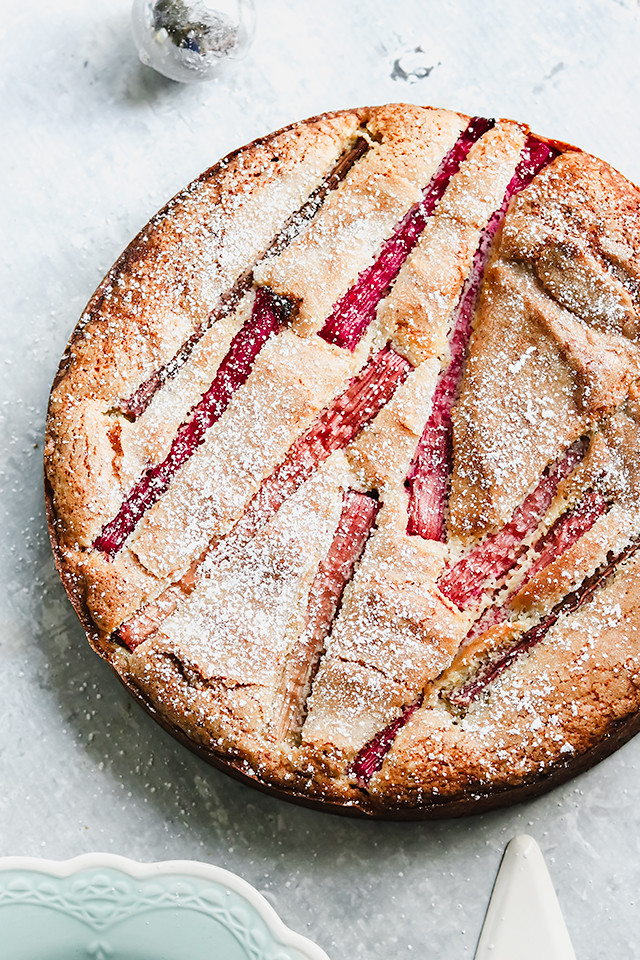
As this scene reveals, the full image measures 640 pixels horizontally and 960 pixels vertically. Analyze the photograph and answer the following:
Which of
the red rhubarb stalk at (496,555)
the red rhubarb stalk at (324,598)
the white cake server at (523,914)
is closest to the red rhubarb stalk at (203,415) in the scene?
the red rhubarb stalk at (324,598)

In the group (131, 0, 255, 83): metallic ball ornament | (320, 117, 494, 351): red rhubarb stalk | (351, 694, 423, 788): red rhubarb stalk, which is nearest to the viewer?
(351, 694, 423, 788): red rhubarb stalk

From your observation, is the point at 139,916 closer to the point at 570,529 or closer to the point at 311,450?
the point at 311,450

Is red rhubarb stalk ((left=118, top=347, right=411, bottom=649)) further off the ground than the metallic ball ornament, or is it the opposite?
the metallic ball ornament

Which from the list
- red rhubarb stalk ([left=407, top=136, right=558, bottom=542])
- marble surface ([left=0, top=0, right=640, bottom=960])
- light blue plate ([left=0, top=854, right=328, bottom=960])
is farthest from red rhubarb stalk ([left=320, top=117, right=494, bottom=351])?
light blue plate ([left=0, top=854, right=328, bottom=960])

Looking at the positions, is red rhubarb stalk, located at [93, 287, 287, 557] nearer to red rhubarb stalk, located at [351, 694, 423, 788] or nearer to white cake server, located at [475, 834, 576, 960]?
red rhubarb stalk, located at [351, 694, 423, 788]

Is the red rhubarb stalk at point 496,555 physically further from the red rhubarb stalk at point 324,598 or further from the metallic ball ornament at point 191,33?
the metallic ball ornament at point 191,33
